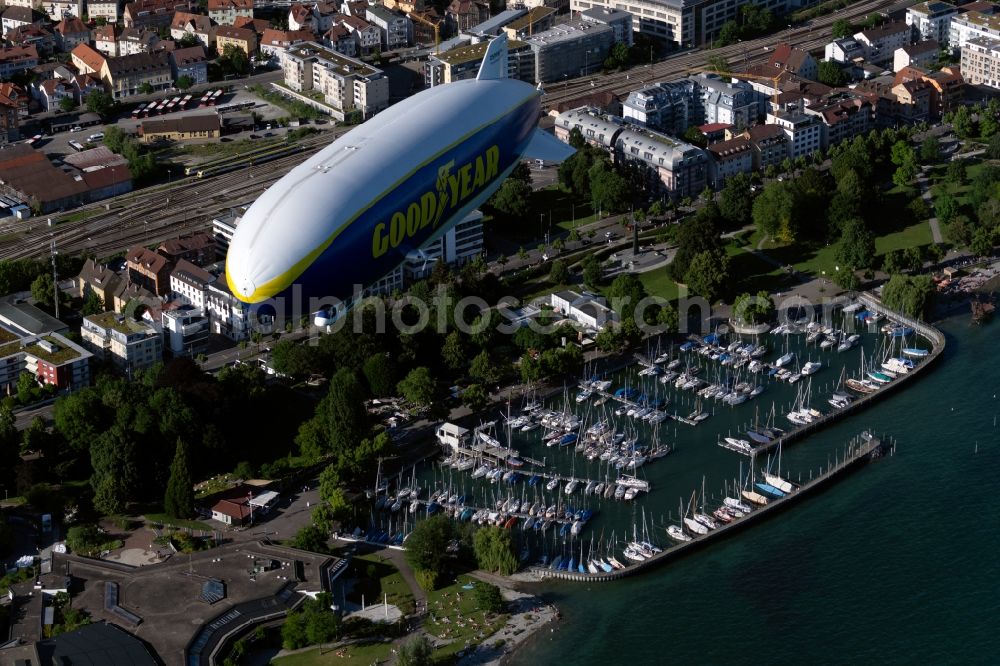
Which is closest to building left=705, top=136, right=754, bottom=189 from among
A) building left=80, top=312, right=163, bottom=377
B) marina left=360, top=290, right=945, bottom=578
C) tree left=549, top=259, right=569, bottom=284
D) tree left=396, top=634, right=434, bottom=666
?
tree left=549, top=259, right=569, bottom=284

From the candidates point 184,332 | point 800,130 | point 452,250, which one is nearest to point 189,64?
point 452,250

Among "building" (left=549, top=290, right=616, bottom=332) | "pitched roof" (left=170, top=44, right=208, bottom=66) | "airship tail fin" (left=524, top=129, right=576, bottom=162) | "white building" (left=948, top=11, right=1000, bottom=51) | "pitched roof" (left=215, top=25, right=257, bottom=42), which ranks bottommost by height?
"building" (left=549, top=290, right=616, bottom=332)

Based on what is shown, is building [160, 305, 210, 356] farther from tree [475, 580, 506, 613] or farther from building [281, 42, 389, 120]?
building [281, 42, 389, 120]

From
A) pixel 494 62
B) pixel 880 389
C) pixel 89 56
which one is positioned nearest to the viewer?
pixel 880 389

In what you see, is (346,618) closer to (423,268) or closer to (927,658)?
(927,658)

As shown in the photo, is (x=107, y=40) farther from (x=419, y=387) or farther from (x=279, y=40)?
(x=419, y=387)

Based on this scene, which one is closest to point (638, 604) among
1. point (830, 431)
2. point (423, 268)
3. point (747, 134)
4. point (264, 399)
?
point (830, 431)
